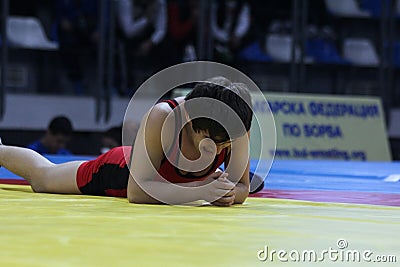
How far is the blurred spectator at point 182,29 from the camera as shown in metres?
9.12

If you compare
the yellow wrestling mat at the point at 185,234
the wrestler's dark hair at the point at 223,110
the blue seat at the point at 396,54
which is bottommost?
the blue seat at the point at 396,54

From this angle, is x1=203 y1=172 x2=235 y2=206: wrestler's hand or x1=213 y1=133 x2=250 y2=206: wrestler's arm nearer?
x1=203 y1=172 x2=235 y2=206: wrestler's hand

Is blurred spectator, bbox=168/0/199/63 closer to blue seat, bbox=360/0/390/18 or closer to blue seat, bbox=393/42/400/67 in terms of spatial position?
blue seat, bbox=360/0/390/18

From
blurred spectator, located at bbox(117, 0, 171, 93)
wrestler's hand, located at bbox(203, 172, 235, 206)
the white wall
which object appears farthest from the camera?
blurred spectator, located at bbox(117, 0, 171, 93)

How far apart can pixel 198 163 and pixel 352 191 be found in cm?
144

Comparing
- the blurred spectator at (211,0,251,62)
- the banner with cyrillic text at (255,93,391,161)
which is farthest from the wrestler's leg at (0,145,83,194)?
the blurred spectator at (211,0,251,62)

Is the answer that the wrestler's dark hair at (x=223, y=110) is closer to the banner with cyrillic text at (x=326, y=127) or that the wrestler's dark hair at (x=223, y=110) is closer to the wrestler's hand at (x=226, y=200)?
the wrestler's hand at (x=226, y=200)

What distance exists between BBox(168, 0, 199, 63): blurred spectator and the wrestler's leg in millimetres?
5603

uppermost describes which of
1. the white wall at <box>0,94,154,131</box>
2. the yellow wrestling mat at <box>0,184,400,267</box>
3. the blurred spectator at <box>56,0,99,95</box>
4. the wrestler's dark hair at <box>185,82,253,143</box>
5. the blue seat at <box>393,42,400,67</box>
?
the wrestler's dark hair at <box>185,82,253,143</box>

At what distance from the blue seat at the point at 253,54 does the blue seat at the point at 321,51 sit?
70cm

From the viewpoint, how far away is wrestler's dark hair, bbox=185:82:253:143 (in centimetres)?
253

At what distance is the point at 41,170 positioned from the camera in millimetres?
3408

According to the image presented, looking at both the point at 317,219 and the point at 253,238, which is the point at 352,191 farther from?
the point at 253,238

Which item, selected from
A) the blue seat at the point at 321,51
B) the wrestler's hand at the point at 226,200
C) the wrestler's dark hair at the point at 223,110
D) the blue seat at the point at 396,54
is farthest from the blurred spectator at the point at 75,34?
the wrestler's dark hair at the point at 223,110
